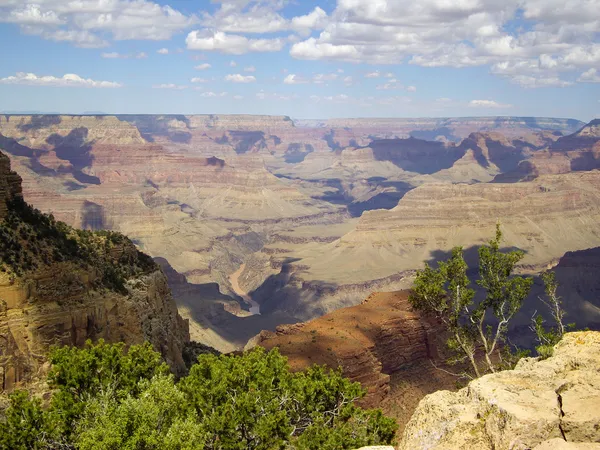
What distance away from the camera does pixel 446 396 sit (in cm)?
1848

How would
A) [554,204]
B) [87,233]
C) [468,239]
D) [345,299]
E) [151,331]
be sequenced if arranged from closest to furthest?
[151,331] → [87,233] → [345,299] → [468,239] → [554,204]

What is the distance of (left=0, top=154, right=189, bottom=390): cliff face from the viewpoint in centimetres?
3058

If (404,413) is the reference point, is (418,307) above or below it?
above

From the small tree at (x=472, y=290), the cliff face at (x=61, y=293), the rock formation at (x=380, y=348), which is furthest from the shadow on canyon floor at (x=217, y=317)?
the small tree at (x=472, y=290)

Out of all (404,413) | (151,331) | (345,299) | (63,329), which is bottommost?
(345,299)

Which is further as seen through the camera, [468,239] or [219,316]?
[468,239]

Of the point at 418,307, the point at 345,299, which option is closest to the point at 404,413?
the point at 418,307

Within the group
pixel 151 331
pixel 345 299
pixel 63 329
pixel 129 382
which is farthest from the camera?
pixel 345 299

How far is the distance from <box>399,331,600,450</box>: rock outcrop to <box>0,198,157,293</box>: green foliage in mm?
22663

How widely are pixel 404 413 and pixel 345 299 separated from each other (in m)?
100

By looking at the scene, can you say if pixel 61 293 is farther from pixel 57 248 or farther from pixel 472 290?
pixel 472 290

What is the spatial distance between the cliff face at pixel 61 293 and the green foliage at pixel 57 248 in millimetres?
51

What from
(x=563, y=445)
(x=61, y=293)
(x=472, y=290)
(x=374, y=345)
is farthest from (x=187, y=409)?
(x=374, y=345)

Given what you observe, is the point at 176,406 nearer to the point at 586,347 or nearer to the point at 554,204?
the point at 586,347
